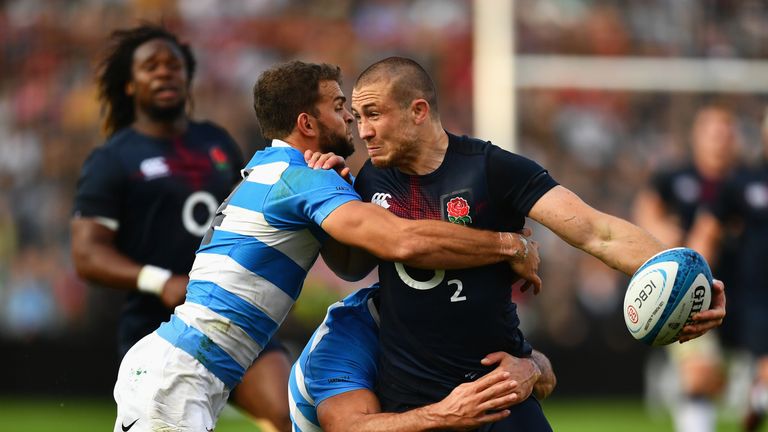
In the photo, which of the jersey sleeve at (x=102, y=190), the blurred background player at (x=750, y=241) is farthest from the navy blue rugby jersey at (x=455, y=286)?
the blurred background player at (x=750, y=241)

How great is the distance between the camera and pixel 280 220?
5.36m

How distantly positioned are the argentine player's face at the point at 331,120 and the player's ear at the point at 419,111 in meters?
0.47

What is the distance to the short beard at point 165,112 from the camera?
297 inches

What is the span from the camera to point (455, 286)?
17.3 ft

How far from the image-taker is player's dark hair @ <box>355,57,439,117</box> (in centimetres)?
534

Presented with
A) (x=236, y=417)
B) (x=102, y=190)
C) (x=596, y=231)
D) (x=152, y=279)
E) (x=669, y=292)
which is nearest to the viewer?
(x=669, y=292)

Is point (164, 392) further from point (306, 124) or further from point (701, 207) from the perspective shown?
point (701, 207)

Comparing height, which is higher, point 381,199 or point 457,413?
point 381,199

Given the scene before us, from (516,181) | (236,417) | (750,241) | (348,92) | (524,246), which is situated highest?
(516,181)

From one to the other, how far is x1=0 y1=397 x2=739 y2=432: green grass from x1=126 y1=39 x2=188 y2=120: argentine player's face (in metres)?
5.67

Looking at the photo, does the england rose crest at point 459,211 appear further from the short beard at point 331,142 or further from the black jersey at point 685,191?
the black jersey at point 685,191

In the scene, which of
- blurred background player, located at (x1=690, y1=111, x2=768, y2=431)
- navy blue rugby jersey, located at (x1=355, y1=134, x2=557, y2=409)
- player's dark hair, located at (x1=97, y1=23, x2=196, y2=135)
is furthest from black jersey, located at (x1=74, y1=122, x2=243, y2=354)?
blurred background player, located at (x1=690, y1=111, x2=768, y2=431)

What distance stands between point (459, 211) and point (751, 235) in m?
5.97

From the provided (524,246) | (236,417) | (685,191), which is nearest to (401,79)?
(524,246)
